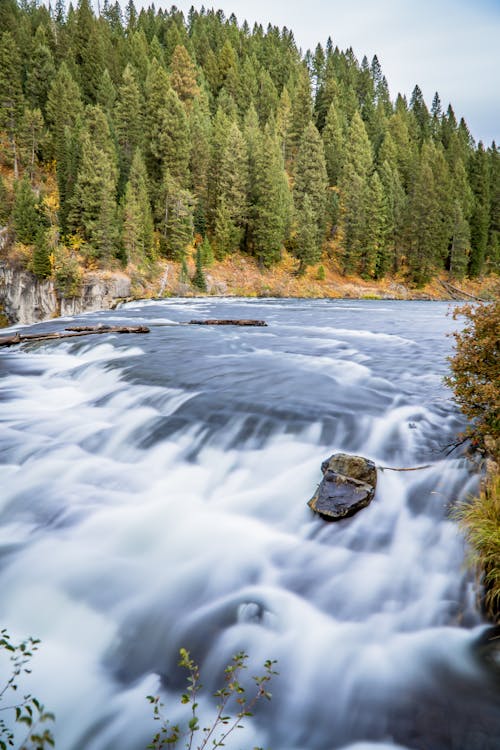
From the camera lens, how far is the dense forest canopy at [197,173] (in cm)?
3688

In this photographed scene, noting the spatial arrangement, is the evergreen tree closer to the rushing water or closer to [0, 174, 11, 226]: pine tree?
[0, 174, 11, 226]: pine tree

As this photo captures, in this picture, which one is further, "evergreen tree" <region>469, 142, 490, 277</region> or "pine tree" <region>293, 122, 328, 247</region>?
"evergreen tree" <region>469, 142, 490, 277</region>

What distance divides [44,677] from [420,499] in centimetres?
402

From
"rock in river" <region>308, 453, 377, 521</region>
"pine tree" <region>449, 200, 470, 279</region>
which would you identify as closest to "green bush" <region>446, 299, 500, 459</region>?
"rock in river" <region>308, 453, 377, 521</region>

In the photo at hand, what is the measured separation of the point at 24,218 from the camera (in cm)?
3512

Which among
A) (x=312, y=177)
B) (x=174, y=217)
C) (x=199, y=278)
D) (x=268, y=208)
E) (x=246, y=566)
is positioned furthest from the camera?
(x=312, y=177)

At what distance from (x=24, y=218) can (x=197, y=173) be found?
792 inches

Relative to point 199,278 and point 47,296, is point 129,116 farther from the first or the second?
point 47,296

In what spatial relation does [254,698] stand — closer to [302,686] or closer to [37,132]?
[302,686]

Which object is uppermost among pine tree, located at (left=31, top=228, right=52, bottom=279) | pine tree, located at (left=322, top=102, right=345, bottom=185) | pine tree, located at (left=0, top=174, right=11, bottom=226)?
pine tree, located at (left=322, top=102, right=345, bottom=185)

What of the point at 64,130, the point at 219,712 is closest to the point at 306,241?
the point at 64,130

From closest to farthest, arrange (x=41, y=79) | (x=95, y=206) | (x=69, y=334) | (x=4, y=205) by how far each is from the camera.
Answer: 1. (x=69, y=334)
2. (x=95, y=206)
3. (x=4, y=205)
4. (x=41, y=79)

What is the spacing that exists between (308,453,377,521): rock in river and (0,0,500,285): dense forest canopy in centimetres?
3204

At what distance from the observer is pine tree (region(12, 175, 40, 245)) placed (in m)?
35.0
